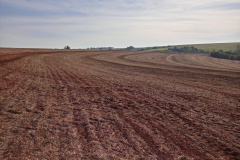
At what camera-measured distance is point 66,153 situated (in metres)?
5.00

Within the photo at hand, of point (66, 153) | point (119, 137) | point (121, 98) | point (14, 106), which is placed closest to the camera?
point (66, 153)

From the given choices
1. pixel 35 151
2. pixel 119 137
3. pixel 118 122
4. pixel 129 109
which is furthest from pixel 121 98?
pixel 35 151

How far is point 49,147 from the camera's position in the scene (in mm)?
5203

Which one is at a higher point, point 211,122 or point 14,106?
point 14,106

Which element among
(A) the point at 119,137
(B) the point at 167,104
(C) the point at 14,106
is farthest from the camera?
(B) the point at 167,104

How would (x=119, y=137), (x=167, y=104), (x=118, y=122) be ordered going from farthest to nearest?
(x=167, y=104) → (x=118, y=122) → (x=119, y=137)

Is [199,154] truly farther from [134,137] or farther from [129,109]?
[129,109]

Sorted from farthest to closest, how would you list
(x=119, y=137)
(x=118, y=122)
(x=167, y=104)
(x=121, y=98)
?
(x=121, y=98)
(x=167, y=104)
(x=118, y=122)
(x=119, y=137)

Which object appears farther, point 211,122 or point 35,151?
point 211,122

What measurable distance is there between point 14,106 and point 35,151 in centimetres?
404

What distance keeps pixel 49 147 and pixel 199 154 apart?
4.17 m

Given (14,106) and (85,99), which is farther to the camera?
(85,99)

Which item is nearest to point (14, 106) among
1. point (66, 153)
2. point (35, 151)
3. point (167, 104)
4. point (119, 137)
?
point (35, 151)

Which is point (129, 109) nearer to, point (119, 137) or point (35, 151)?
point (119, 137)
